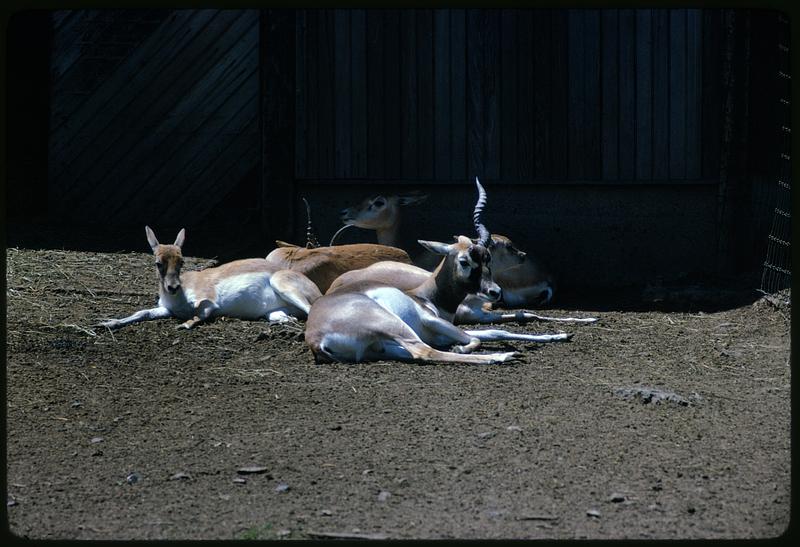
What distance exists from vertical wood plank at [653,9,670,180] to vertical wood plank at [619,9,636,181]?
19cm

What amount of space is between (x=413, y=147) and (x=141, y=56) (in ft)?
11.4

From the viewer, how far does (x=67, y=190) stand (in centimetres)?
1296

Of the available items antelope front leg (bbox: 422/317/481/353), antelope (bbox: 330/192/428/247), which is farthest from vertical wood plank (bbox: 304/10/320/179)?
antelope front leg (bbox: 422/317/481/353)

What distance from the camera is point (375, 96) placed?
1127cm

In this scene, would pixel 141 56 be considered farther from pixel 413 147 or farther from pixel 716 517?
pixel 716 517

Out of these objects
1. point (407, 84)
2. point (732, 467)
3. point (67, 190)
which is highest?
point (407, 84)

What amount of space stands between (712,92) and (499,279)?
2632 millimetres

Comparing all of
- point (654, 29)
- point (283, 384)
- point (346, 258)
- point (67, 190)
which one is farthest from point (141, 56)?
point (283, 384)

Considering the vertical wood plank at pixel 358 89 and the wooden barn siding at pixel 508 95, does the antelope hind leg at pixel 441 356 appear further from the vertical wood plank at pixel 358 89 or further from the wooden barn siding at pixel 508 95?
the vertical wood plank at pixel 358 89

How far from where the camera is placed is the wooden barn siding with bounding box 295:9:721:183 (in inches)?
429

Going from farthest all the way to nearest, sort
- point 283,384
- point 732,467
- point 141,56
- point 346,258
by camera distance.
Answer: point 141,56 → point 346,258 → point 283,384 → point 732,467

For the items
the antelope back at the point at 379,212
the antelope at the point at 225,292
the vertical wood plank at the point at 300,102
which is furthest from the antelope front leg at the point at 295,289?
the vertical wood plank at the point at 300,102

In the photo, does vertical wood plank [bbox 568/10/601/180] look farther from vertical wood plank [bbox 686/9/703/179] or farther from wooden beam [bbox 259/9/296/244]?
wooden beam [bbox 259/9/296/244]

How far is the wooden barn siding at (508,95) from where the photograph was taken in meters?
10.9
